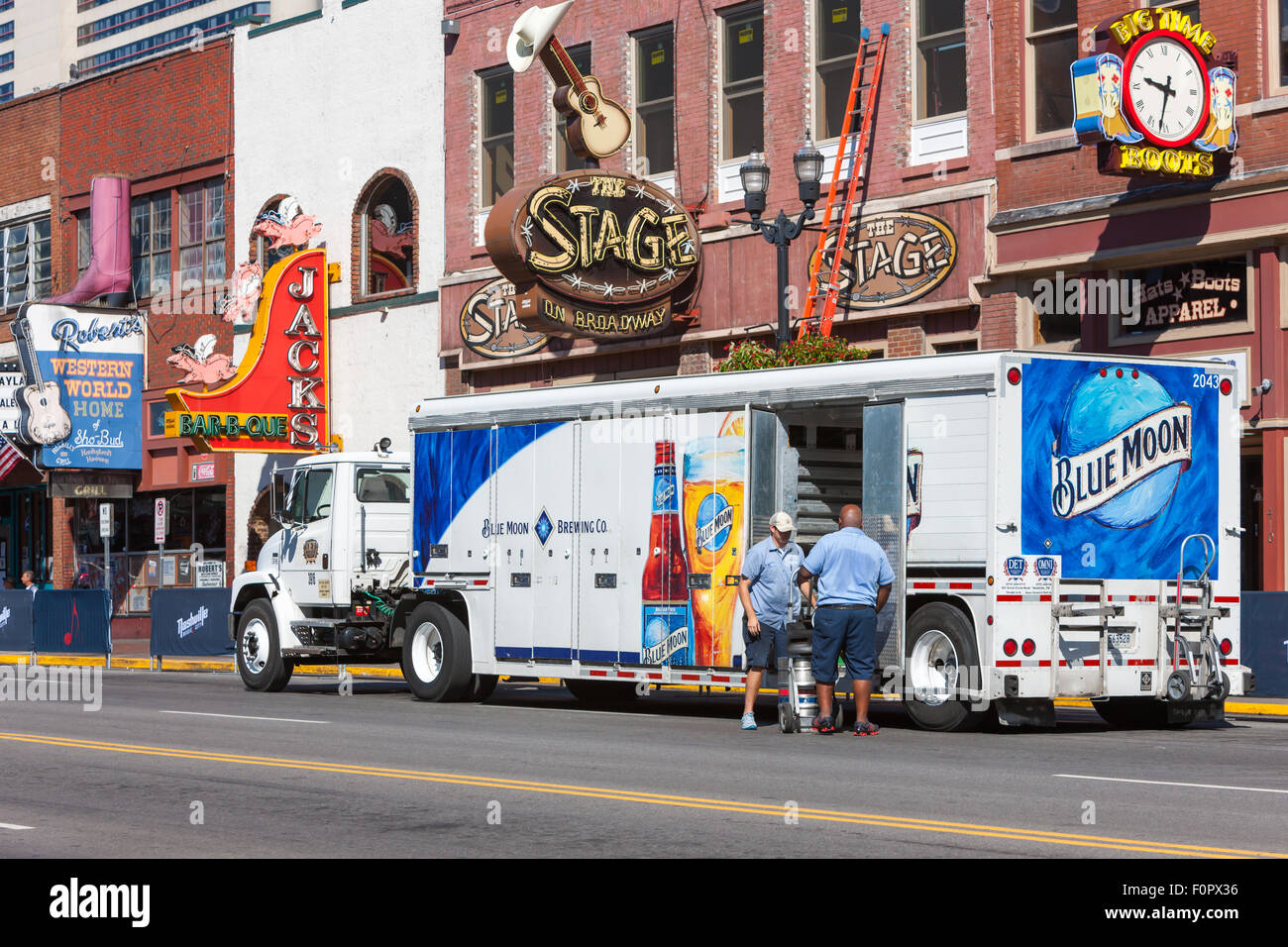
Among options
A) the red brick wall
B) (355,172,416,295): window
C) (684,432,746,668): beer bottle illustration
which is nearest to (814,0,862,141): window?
(355,172,416,295): window

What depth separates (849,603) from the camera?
1576 centimetres

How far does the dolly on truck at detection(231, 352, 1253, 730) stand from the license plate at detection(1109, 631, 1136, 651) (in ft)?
0.06

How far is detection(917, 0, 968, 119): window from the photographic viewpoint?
2559 cm

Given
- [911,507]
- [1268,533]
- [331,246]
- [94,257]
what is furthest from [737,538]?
[94,257]

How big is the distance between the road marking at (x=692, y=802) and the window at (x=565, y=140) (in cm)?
1767

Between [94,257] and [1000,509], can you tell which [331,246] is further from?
[1000,509]

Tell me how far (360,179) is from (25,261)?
12108mm

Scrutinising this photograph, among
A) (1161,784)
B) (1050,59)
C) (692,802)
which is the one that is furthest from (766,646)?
(1050,59)

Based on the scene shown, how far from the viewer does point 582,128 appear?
90.8ft

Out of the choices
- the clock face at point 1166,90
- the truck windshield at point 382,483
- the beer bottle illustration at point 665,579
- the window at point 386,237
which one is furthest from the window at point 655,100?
the beer bottle illustration at point 665,579

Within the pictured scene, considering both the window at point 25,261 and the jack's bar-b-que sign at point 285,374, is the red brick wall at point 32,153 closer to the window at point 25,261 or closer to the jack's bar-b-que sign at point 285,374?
the window at point 25,261

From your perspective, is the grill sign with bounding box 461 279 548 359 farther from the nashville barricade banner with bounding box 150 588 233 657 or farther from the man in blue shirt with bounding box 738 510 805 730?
the man in blue shirt with bounding box 738 510 805 730

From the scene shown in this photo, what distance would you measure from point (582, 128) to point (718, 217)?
239cm

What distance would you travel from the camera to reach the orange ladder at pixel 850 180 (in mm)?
26125
